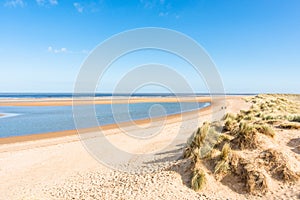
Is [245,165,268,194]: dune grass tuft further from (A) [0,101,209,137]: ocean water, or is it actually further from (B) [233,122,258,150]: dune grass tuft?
(A) [0,101,209,137]: ocean water

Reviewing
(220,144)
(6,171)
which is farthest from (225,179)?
(6,171)

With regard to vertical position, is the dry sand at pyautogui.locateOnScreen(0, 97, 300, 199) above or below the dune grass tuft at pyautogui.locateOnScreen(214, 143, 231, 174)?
below

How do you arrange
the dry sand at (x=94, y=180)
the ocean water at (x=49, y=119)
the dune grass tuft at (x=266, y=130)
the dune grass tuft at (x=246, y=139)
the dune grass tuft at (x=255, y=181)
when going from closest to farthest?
the dune grass tuft at (x=255, y=181), the dry sand at (x=94, y=180), the dune grass tuft at (x=246, y=139), the dune grass tuft at (x=266, y=130), the ocean water at (x=49, y=119)

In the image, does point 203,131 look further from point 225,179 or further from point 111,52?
point 111,52

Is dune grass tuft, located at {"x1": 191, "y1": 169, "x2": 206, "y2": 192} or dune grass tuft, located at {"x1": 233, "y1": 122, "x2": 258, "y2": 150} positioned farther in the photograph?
dune grass tuft, located at {"x1": 233, "y1": 122, "x2": 258, "y2": 150}

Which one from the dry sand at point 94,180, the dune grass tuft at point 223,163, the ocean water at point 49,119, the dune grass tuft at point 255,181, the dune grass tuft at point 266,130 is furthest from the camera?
the ocean water at point 49,119

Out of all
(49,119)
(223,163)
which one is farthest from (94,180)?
(49,119)

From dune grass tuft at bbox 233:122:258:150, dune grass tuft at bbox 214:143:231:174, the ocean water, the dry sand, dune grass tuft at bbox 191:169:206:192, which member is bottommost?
the ocean water

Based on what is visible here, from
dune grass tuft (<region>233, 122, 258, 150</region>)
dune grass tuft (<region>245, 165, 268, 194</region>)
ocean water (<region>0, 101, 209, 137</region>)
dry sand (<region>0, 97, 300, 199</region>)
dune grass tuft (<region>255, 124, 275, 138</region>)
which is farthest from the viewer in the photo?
ocean water (<region>0, 101, 209, 137</region>)

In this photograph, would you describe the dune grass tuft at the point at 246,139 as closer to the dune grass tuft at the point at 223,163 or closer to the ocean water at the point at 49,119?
the dune grass tuft at the point at 223,163

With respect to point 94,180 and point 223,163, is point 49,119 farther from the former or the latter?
point 223,163

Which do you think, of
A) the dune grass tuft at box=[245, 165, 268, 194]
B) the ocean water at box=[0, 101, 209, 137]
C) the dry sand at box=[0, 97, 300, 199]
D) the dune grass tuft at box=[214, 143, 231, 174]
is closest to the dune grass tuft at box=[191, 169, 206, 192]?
the dry sand at box=[0, 97, 300, 199]

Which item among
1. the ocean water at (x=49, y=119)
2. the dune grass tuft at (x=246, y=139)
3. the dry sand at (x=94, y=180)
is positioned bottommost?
the ocean water at (x=49, y=119)

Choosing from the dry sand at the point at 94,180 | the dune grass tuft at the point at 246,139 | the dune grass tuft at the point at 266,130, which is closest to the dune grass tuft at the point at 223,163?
the dry sand at the point at 94,180
